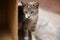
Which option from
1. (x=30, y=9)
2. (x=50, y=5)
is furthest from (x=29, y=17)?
(x=50, y=5)

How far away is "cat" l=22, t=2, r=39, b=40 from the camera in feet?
3.74

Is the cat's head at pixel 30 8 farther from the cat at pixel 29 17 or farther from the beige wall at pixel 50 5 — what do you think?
the beige wall at pixel 50 5

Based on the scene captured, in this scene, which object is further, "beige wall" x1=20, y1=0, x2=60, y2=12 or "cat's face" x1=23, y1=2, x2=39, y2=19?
"beige wall" x1=20, y1=0, x2=60, y2=12

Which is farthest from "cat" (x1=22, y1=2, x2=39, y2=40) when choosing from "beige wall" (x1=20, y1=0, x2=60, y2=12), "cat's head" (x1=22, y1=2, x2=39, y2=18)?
"beige wall" (x1=20, y1=0, x2=60, y2=12)

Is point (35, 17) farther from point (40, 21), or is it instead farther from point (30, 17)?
point (40, 21)

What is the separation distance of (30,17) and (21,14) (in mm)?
95

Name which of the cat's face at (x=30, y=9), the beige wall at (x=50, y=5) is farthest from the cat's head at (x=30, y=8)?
A: the beige wall at (x=50, y=5)

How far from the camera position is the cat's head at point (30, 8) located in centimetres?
113

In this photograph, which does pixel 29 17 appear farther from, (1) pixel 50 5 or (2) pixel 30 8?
(1) pixel 50 5

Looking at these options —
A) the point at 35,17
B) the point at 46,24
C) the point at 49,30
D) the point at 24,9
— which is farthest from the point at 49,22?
the point at 24,9

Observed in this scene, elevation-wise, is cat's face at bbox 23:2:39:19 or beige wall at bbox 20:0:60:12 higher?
cat's face at bbox 23:2:39:19

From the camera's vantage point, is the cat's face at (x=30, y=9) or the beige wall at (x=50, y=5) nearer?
the cat's face at (x=30, y=9)

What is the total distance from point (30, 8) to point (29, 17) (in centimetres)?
9

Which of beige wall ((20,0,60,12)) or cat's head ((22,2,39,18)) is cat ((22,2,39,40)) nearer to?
cat's head ((22,2,39,18))
